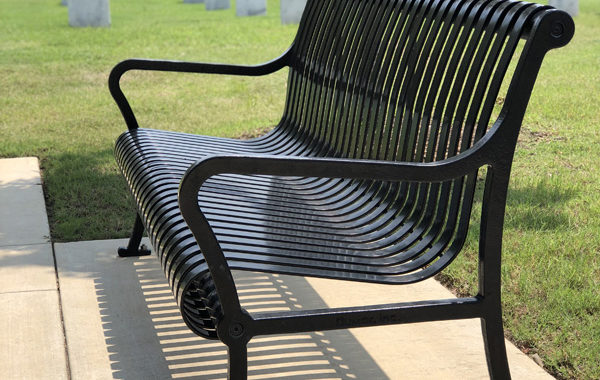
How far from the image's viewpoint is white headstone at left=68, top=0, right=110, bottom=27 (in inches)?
613

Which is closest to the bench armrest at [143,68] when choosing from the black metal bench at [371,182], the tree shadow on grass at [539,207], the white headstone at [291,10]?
the black metal bench at [371,182]

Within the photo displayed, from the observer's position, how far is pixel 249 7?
61.0ft

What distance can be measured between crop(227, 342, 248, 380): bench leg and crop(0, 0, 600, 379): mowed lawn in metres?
1.31

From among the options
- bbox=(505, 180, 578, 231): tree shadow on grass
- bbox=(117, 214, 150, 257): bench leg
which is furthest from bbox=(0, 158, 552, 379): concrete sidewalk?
bbox=(505, 180, 578, 231): tree shadow on grass

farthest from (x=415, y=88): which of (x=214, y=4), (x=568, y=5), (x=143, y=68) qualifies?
(x=214, y=4)

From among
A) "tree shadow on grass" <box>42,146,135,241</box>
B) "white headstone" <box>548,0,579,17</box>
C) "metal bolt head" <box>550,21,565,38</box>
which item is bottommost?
"tree shadow on grass" <box>42,146,135,241</box>

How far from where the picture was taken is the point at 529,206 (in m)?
5.00

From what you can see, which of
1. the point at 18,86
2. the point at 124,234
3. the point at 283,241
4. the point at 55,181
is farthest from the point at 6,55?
the point at 283,241

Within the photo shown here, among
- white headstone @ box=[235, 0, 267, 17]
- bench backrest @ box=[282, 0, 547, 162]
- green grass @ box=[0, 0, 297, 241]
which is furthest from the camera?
white headstone @ box=[235, 0, 267, 17]

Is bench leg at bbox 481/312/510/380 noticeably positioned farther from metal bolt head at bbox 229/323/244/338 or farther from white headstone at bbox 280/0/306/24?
white headstone at bbox 280/0/306/24

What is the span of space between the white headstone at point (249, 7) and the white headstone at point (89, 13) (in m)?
3.56

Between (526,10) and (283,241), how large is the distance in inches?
40.1

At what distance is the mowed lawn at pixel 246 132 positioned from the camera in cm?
373

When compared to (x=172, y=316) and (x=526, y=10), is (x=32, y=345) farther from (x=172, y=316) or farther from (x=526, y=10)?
(x=526, y=10)
